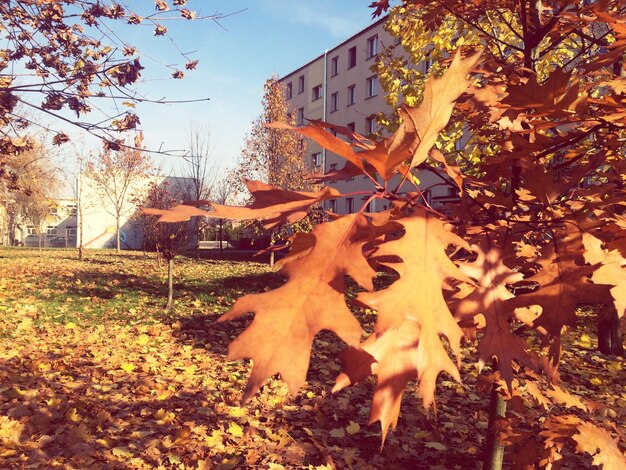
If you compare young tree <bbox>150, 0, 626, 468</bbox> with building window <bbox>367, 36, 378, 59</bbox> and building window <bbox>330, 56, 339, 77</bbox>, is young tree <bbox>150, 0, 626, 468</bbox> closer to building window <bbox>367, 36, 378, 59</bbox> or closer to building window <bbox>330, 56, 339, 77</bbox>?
building window <bbox>367, 36, 378, 59</bbox>

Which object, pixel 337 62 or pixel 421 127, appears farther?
pixel 337 62

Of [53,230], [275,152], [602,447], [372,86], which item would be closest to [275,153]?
[275,152]

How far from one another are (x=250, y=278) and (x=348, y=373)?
43.6 ft

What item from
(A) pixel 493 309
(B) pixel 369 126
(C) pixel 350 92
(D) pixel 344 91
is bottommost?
(A) pixel 493 309

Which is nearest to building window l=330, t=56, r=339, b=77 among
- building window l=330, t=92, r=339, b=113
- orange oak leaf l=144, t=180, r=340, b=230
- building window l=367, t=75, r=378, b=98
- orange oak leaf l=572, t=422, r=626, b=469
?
building window l=330, t=92, r=339, b=113

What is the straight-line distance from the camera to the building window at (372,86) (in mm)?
29000

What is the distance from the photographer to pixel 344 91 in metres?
31.8

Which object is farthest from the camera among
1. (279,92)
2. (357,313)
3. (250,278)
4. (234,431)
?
(279,92)

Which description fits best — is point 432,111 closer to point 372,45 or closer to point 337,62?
point 372,45

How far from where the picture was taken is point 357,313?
27.2 ft

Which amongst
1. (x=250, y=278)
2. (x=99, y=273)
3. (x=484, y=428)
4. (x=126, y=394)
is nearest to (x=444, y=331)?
(x=484, y=428)

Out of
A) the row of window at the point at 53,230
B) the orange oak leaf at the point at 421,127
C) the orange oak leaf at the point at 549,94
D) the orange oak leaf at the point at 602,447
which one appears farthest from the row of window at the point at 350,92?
the row of window at the point at 53,230

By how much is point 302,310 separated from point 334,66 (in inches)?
1380

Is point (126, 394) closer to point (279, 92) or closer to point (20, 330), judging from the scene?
point (20, 330)
